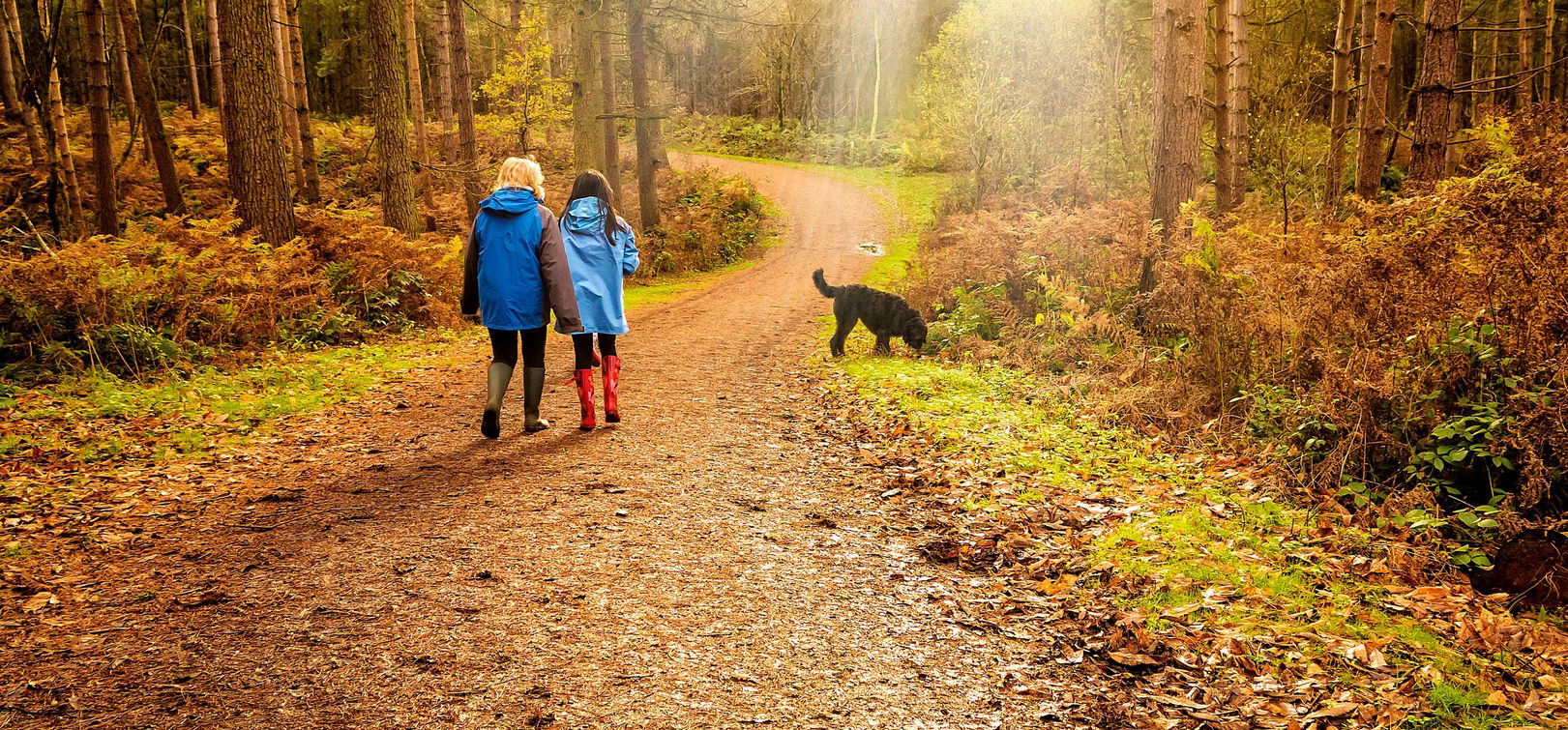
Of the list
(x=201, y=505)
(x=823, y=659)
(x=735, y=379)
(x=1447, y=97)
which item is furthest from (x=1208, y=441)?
(x=201, y=505)

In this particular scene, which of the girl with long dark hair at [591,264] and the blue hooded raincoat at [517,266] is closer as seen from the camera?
the blue hooded raincoat at [517,266]

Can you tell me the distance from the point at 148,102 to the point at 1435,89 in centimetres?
1619

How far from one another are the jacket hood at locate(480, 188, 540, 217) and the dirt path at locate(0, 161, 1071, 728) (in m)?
1.82

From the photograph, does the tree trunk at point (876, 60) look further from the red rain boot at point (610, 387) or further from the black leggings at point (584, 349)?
the black leggings at point (584, 349)

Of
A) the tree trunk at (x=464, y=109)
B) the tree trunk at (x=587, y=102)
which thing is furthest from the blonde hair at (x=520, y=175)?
the tree trunk at (x=587, y=102)

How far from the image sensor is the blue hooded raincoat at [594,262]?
6.86 metres

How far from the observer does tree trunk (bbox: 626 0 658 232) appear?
20594mm

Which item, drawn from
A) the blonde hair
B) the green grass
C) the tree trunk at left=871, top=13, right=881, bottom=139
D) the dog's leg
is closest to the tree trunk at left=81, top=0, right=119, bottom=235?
the green grass

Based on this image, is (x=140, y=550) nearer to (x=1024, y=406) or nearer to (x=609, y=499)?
(x=609, y=499)

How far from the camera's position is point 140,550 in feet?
14.9

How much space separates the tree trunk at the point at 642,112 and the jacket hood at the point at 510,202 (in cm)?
1480

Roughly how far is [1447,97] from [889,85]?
4444 cm

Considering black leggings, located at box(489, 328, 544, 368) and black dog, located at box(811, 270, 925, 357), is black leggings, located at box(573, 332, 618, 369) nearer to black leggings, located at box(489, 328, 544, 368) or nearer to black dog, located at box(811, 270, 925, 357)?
black leggings, located at box(489, 328, 544, 368)

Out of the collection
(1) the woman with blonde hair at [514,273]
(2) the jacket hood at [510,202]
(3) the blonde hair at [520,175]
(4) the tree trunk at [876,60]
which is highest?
(4) the tree trunk at [876,60]
